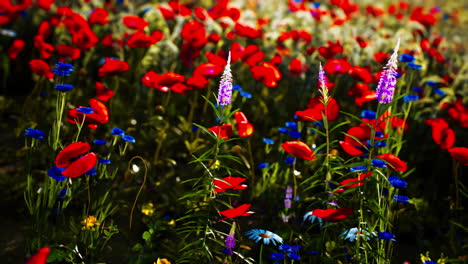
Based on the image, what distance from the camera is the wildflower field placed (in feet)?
4.93

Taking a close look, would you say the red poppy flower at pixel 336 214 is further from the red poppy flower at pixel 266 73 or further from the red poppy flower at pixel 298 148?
the red poppy flower at pixel 266 73

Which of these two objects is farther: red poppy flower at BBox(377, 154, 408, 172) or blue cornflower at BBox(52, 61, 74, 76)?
blue cornflower at BBox(52, 61, 74, 76)

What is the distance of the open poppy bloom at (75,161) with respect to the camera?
1389 mm

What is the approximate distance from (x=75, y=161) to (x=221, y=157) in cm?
58

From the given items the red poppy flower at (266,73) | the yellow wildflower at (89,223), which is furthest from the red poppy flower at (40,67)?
the red poppy flower at (266,73)

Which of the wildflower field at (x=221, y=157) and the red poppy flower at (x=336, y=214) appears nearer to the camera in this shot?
the red poppy flower at (x=336, y=214)

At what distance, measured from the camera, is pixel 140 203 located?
1.88 m

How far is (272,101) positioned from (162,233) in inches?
44.8

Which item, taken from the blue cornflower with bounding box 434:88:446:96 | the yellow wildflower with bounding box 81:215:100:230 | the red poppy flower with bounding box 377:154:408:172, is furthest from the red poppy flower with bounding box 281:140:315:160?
the blue cornflower with bounding box 434:88:446:96

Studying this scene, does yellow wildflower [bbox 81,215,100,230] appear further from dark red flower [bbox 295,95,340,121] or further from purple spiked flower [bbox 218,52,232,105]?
dark red flower [bbox 295,95,340,121]

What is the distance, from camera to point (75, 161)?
4.65ft

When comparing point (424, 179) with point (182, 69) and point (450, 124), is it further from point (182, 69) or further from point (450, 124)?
point (182, 69)

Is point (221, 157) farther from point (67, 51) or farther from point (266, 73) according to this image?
point (67, 51)

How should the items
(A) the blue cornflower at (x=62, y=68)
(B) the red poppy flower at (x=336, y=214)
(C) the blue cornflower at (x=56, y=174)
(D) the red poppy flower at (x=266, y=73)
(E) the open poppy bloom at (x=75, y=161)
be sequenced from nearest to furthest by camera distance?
(B) the red poppy flower at (x=336, y=214), (E) the open poppy bloom at (x=75, y=161), (C) the blue cornflower at (x=56, y=174), (A) the blue cornflower at (x=62, y=68), (D) the red poppy flower at (x=266, y=73)
